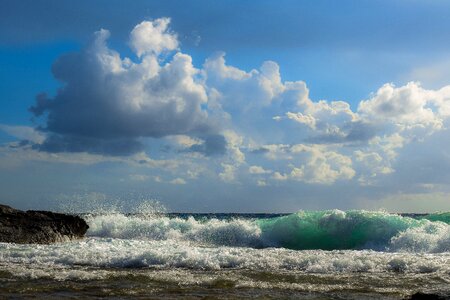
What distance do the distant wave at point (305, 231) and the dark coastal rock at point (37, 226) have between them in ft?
24.3

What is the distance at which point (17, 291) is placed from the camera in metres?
10.0

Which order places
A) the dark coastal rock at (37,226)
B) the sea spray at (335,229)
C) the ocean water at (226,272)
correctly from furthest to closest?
1. the sea spray at (335,229)
2. the dark coastal rock at (37,226)
3. the ocean water at (226,272)

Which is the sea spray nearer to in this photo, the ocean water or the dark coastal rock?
the ocean water

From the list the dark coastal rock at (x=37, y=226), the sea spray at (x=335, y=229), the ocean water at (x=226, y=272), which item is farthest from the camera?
the sea spray at (x=335, y=229)

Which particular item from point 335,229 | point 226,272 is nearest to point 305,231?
point 335,229

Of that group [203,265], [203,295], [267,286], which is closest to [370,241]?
[203,265]

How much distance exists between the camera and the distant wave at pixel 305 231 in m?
25.5

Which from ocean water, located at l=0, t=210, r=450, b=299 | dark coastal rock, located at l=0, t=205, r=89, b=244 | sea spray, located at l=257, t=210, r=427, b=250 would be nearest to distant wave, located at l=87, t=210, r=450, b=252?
sea spray, located at l=257, t=210, r=427, b=250

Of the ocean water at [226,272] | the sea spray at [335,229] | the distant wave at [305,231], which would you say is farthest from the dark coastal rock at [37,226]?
the sea spray at [335,229]

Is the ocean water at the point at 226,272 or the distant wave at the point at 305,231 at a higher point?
the distant wave at the point at 305,231

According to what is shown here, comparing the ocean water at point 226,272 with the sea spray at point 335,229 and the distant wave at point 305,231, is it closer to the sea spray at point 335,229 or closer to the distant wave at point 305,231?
the distant wave at point 305,231

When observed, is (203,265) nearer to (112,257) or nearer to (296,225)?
(112,257)

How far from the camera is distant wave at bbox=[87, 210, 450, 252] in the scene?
83.6 feet

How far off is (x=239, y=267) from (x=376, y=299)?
5059 mm
